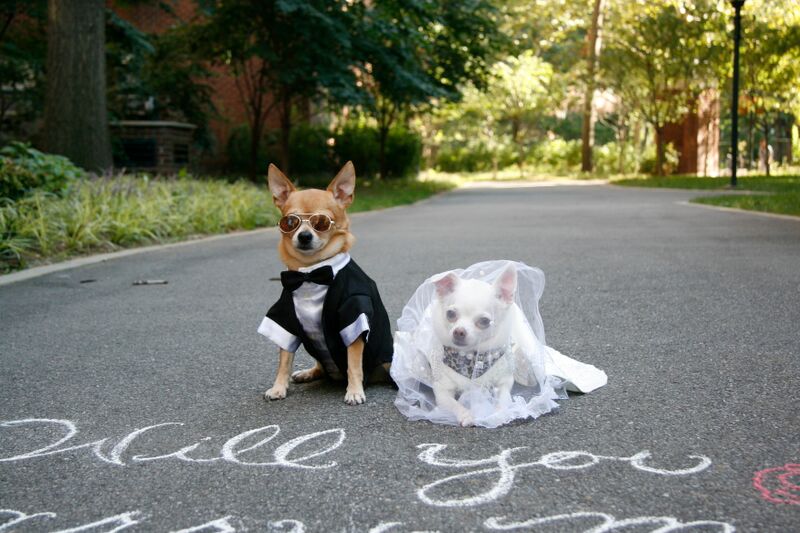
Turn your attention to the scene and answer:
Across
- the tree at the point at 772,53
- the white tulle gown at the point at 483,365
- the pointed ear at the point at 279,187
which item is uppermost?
the tree at the point at 772,53

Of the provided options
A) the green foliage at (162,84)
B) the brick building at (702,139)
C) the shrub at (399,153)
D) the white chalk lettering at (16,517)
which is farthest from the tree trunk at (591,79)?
the white chalk lettering at (16,517)

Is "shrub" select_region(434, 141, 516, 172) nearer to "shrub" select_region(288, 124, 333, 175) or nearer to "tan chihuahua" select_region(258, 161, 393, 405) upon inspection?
"shrub" select_region(288, 124, 333, 175)

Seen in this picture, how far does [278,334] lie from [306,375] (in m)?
0.54

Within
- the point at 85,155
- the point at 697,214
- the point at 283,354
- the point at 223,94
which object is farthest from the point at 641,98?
the point at 283,354

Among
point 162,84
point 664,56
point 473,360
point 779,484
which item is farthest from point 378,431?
point 664,56

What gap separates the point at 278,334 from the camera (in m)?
4.15

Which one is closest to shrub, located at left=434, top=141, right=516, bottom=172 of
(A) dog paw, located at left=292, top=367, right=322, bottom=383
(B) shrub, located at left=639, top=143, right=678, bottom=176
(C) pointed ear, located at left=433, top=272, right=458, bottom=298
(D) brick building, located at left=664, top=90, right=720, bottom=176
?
(B) shrub, located at left=639, top=143, right=678, bottom=176

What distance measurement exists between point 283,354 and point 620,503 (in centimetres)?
195

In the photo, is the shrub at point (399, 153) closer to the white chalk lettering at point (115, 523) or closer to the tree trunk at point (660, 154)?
the tree trunk at point (660, 154)

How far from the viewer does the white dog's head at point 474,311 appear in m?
3.72

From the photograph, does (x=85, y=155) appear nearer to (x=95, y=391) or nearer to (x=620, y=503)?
(x=95, y=391)

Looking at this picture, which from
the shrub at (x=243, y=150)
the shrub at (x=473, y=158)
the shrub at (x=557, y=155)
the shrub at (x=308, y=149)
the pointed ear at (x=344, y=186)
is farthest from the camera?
the shrub at (x=473, y=158)

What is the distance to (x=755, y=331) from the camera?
5625mm

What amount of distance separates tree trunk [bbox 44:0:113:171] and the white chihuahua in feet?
40.3
